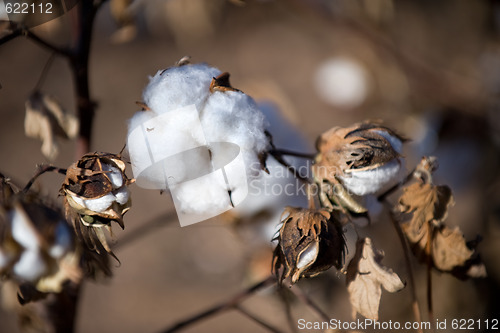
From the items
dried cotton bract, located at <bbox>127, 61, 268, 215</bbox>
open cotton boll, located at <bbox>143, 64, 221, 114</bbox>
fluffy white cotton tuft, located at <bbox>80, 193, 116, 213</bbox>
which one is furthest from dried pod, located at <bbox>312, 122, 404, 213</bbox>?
fluffy white cotton tuft, located at <bbox>80, 193, 116, 213</bbox>

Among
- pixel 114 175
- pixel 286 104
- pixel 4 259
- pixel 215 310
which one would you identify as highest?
pixel 114 175

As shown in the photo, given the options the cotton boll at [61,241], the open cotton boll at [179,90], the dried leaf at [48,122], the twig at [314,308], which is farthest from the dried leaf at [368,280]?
the dried leaf at [48,122]

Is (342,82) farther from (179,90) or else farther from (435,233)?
(179,90)

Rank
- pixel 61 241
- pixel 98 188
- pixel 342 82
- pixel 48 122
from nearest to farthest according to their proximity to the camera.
→ 1. pixel 98 188
2. pixel 61 241
3. pixel 48 122
4. pixel 342 82

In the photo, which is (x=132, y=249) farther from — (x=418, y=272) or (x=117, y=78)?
(x=418, y=272)

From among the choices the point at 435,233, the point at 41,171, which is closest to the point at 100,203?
the point at 41,171

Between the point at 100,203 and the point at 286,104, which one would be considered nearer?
the point at 100,203

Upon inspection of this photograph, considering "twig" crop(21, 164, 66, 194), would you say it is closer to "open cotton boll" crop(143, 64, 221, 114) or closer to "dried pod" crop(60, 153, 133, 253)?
"dried pod" crop(60, 153, 133, 253)

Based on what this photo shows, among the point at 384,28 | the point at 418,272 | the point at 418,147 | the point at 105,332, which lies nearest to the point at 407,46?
the point at 384,28
